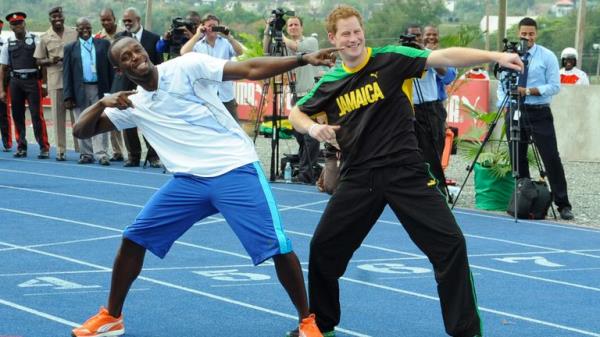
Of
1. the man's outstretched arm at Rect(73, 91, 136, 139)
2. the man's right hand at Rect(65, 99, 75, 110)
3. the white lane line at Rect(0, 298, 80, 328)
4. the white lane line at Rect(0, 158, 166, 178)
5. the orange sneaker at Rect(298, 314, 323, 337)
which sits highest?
the man's outstretched arm at Rect(73, 91, 136, 139)

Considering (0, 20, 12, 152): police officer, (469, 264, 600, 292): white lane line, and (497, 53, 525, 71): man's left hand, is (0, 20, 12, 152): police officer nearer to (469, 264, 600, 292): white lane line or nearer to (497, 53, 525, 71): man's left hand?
(469, 264, 600, 292): white lane line

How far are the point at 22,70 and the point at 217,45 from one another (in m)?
4.48

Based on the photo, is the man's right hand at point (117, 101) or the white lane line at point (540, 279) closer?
the man's right hand at point (117, 101)

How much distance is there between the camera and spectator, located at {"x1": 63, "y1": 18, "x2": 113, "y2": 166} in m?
17.5

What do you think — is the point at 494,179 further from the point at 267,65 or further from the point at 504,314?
the point at 267,65

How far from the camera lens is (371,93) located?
7.00 m

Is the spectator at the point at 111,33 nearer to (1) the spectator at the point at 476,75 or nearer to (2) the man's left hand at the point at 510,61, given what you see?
(1) the spectator at the point at 476,75

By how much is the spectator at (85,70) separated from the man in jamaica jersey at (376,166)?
1067cm

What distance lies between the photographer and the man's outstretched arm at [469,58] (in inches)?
253

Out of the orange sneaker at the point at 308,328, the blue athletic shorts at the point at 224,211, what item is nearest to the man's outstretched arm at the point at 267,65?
the blue athletic shorts at the point at 224,211

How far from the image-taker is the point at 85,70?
17.5 m

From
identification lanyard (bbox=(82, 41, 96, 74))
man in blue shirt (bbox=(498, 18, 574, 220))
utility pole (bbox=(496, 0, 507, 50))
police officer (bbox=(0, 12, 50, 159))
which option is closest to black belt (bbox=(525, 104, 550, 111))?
man in blue shirt (bbox=(498, 18, 574, 220))

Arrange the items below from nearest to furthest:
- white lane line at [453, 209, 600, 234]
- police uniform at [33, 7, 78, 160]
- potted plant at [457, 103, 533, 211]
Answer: white lane line at [453, 209, 600, 234], potted plant at [457, 103, 533, 211], police uniform at [33, 7, 78, 160]

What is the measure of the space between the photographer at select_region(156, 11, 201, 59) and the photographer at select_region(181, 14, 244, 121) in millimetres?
740
